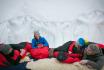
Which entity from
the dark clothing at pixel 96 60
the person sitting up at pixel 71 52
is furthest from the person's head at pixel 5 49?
the dark clothing at pixel 96 60

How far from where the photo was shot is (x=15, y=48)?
250 cm

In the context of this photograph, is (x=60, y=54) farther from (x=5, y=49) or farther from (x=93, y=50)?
(x=5, y=49)

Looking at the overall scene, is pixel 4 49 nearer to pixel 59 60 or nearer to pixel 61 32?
pixel 59 60

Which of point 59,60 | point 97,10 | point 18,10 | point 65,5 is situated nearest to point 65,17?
point 65,5

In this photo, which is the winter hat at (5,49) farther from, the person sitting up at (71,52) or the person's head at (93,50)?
the person's head at (93,50)

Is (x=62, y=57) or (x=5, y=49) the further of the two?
(x=5, y=49)

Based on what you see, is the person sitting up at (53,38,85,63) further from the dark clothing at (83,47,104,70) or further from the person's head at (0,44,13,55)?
the person's head at (0,44,13,55)

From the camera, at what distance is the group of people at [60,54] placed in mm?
2068

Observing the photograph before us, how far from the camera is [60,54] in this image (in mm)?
2168

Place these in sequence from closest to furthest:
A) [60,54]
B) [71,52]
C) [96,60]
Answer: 1. [96,60]
2. [60,54]
3. [71,52]

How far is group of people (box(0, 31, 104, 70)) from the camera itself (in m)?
2.07

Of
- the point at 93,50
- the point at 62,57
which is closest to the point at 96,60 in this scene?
the point at 93,50

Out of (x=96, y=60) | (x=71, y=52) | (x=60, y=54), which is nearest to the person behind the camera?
(x=96, y=60)

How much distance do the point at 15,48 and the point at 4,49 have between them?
27cm
